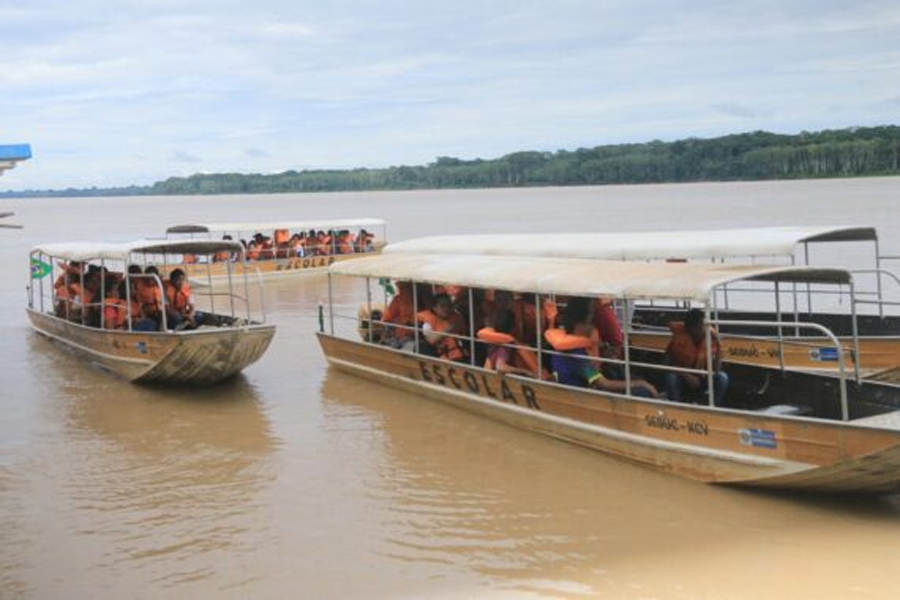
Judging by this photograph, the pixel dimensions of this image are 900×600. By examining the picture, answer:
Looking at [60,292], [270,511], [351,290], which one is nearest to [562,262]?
[270,511]

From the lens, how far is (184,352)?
13.1 metres

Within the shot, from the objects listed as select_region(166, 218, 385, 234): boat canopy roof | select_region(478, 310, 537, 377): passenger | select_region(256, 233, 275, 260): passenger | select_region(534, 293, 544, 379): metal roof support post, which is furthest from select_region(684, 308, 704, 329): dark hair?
select_region(256, 233, 275, 260): passenger

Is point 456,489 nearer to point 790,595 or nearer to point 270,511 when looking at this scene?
point 270,511

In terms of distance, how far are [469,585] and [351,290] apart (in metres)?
21.2

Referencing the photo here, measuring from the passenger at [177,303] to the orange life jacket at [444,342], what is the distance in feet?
12.9

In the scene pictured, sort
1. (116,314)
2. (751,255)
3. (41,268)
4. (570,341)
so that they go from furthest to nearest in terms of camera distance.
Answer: (41,268) → (116,314) → (751,255) → (570,341)

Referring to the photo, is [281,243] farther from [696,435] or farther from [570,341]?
[696,435]

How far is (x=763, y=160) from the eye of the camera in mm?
119188

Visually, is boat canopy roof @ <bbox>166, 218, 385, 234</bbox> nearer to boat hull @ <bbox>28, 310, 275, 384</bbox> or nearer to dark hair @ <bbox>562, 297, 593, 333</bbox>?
boat hull @ <bbox>28, 310, 275, 384</bbox>

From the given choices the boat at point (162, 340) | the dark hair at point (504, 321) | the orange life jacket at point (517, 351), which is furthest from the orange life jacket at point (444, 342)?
the boat at point (162, 340)

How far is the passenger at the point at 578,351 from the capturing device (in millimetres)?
9906

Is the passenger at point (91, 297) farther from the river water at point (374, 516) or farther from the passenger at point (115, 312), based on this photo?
the river water at point (374, 516)

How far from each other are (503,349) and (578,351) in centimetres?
104

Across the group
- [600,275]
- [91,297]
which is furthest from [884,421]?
[91,297]
